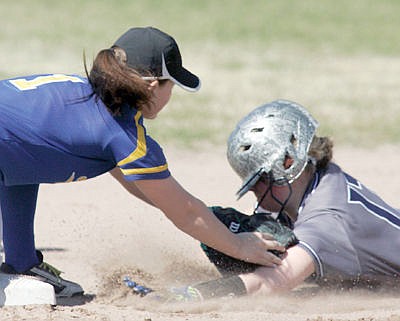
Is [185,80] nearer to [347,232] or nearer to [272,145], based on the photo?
[272,145]

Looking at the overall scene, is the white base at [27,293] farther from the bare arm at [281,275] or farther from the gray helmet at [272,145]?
the gray helmet at [272,145]

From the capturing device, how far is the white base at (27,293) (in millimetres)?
4262

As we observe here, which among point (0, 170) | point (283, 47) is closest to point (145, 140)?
point (0, 170)

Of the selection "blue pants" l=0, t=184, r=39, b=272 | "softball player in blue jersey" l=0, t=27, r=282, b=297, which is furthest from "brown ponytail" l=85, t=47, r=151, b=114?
"blue pants" l=0, t=184, r=39, b=272

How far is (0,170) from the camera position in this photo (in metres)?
4.14

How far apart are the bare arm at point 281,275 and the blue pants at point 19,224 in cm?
109

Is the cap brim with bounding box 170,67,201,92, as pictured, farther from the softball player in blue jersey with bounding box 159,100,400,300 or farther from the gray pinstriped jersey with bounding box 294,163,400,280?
the gray pinstriped jersey with bounding box 294,163,400,280

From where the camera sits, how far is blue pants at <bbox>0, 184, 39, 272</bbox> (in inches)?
177

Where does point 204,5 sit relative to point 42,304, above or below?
above

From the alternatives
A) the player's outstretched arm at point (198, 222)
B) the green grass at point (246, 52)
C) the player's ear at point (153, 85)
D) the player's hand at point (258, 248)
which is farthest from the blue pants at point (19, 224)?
the green grass at point (246, 52)

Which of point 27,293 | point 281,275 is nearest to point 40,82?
point 27,293

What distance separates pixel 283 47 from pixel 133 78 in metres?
11.1

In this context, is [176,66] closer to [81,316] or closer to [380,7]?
[81,316]

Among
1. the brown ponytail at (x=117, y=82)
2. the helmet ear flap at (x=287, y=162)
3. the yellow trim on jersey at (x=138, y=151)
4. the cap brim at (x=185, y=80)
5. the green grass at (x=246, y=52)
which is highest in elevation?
the green grass at (x=246, y=52)
